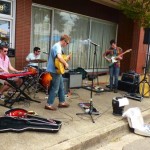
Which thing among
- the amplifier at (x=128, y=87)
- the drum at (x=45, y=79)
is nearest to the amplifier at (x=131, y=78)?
the amplifier at (x=128, y=87)

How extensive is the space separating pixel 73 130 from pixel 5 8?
14.5 feet

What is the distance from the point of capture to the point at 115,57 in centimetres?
792

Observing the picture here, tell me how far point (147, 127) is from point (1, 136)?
291 cm

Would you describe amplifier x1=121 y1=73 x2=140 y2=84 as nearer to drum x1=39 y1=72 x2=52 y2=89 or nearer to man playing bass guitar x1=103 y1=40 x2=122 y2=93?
man playing bass guitar x1=103 y1=40 x2=122 y2=93

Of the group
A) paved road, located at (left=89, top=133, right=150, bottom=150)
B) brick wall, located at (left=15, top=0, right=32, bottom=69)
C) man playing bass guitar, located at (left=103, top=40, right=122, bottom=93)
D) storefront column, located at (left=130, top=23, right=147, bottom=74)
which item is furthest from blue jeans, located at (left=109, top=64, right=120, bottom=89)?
storefront column, located at (left=130, top=23, right=147, bottom=74)

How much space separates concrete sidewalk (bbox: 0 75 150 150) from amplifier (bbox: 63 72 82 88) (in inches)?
43.7

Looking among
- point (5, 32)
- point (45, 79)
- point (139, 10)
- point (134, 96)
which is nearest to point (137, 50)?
point (139, 10)

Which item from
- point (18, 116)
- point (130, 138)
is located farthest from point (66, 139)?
point (130, 138)

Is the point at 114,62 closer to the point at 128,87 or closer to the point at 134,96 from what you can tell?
the point at 128,87

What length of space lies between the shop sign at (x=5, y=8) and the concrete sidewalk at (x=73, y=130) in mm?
2567

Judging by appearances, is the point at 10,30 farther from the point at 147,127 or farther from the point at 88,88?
the point at 147,127

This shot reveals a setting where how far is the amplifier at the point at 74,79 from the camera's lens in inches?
307

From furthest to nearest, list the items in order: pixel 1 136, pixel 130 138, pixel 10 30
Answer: pixel 10 30
pixel 130 138
pixel 1 136

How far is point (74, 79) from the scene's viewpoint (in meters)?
7.98
